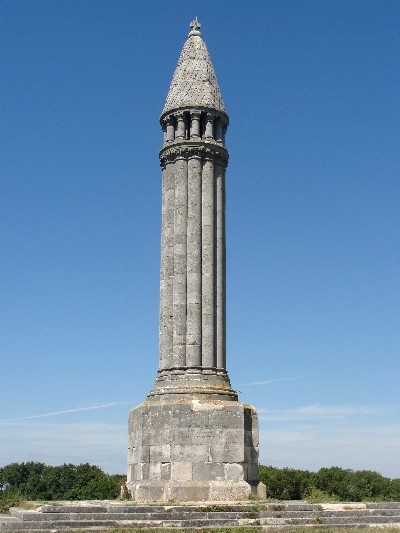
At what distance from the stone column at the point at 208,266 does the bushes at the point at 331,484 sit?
93.1 ft

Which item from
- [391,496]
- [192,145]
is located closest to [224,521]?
[192,145]

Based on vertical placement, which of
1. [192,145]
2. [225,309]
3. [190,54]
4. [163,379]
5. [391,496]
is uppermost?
[190,54]

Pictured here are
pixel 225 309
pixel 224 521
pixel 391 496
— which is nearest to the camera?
pixel 224 521

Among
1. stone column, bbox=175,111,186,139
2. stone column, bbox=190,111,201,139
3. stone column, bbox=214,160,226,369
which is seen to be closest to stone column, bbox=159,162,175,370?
stone column, bbox=175,111,186,139

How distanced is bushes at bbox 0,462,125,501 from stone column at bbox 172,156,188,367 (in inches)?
A: 1083

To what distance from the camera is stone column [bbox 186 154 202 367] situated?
25.7 meters

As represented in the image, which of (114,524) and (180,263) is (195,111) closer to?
(180,263)

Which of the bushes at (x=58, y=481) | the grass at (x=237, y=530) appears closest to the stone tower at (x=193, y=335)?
the grass at (x=237, y=530)

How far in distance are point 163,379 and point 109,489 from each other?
2793 cm

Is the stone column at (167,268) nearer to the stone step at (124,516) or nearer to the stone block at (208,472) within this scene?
the stone block at (208,472)

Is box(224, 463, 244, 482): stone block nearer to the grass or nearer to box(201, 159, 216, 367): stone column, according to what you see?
box(201, 159, 216, 367): stone column

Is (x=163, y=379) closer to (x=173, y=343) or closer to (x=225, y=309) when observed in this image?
(x=173, y=343)

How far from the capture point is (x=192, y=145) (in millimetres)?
27125

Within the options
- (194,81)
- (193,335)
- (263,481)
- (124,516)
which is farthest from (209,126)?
(263,481)
